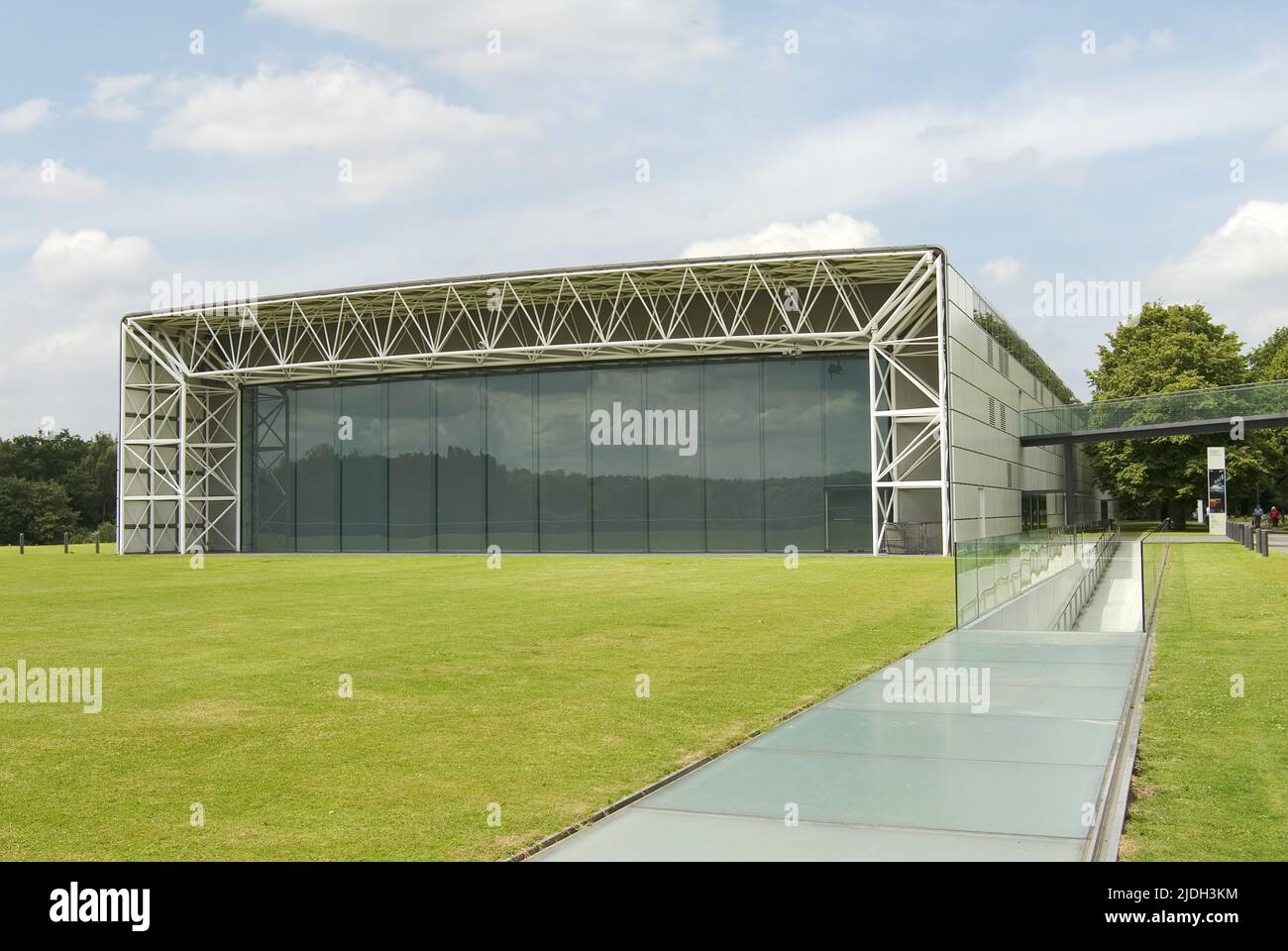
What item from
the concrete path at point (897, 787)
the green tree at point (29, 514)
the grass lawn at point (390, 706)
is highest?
the green tree at point (29, 514)

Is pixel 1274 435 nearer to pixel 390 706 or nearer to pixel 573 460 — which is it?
pixel 573 460

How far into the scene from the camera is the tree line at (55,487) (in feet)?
272

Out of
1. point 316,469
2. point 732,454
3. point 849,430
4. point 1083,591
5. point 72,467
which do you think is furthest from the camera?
point 72,467

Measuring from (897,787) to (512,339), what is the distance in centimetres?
4277

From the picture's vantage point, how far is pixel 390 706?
1070cm

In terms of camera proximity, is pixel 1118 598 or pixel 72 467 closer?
pixel 1118 598

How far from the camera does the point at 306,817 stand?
6.88 m

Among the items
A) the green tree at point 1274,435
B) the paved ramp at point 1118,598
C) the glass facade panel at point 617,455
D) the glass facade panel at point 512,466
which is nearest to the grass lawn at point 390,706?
the paved ramp at point 1118,598

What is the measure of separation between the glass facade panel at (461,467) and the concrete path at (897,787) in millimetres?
38149

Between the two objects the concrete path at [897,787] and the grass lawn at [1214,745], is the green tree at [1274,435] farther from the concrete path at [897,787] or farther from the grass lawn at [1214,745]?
the concrete path at [897,787]

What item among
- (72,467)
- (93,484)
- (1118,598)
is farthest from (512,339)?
(72,467)

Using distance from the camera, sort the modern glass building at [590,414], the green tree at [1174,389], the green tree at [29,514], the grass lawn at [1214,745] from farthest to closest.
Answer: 1. the green tree at [29,514]
2. the green tree at [1174,389]
3. the modern glass building at [590,414]
4. the grass lawn at [1214,745]

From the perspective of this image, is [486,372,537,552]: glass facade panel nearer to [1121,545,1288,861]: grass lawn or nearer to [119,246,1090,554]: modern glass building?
[119,246,1090,554]: modern glass building

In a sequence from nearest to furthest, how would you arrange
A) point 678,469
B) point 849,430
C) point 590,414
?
point 849,430, point 678,469, point 590,414
